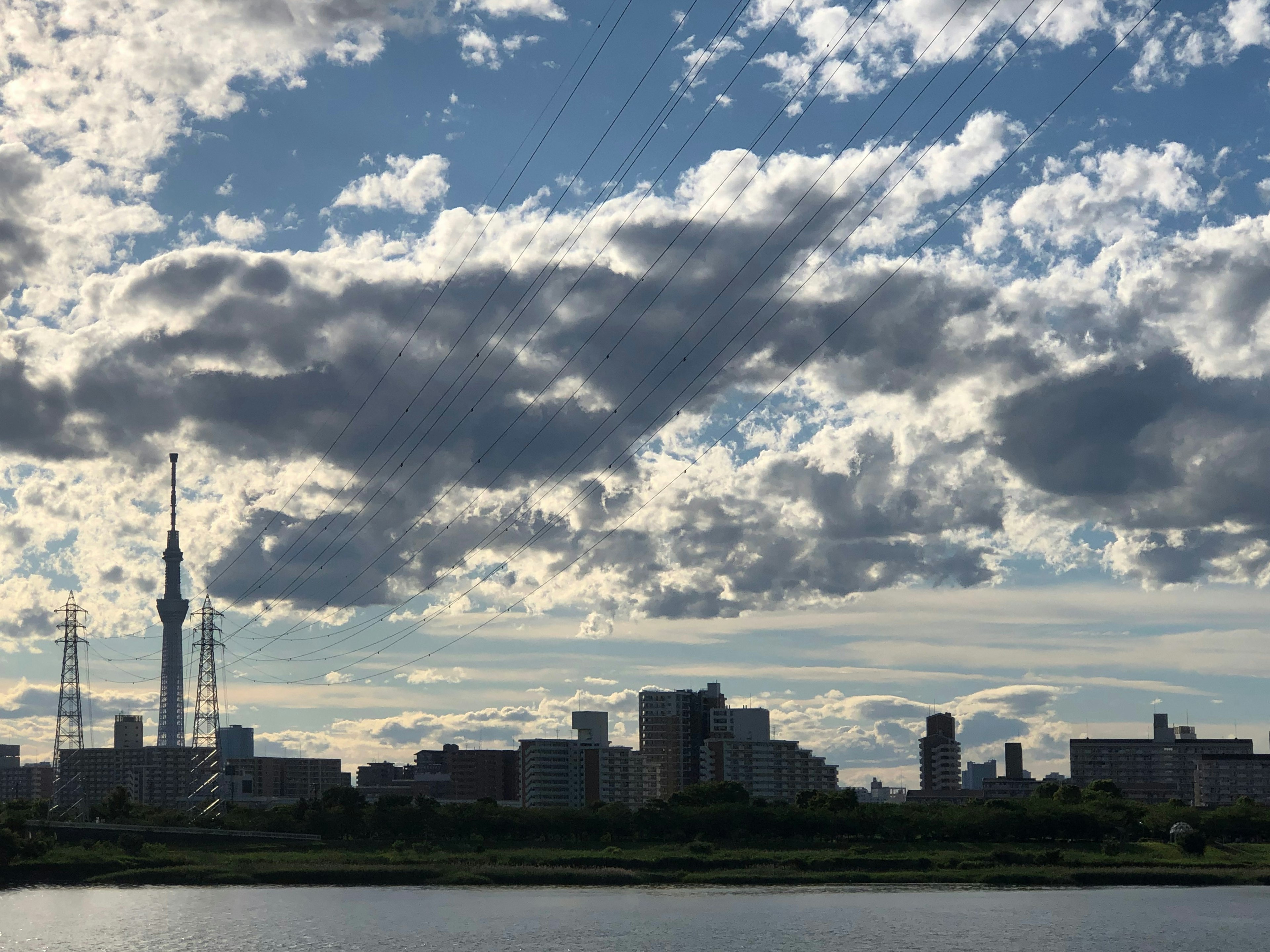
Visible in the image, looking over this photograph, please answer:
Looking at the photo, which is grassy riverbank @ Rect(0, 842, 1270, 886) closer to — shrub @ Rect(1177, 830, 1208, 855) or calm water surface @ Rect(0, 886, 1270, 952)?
shrub @ Rect(1177, 830, 1208, 855)

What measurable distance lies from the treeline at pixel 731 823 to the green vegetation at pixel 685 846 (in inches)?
7.9

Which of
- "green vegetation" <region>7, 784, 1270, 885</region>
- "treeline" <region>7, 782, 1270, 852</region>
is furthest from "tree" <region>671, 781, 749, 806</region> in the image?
"treeline" <region>7, 782, 1270, 852</region>

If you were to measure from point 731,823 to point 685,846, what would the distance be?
7.90 m

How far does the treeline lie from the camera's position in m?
163

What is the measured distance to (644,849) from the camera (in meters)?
159

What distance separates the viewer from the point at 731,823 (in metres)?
165

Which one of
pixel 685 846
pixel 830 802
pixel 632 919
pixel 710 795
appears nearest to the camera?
pixel 632 919

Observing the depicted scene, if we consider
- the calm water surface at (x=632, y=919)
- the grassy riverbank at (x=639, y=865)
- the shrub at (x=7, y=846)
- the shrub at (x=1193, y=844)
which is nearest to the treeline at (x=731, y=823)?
the shrub at (x=1193, y=844)

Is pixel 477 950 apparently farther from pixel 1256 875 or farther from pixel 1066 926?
pixel 1256 875

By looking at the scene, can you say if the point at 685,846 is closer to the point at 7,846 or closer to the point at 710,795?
the point at 710,795

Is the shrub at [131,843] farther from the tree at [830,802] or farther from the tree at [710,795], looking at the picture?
the tree at [830,802]

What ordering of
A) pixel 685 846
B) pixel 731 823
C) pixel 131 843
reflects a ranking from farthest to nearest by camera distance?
pixel 731 823 → pixel 131 843 → pixel 685 846

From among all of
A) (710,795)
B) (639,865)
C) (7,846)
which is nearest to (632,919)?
(639,865)

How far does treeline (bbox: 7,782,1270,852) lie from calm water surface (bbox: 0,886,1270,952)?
88.7 ft
